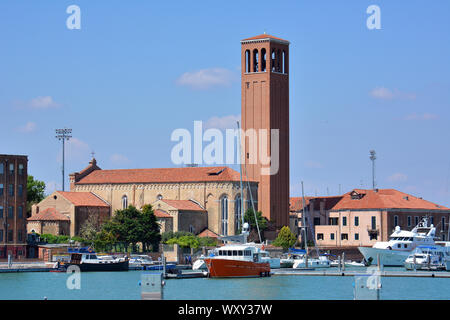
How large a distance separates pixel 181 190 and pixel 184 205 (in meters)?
4.76

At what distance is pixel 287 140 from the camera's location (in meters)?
120

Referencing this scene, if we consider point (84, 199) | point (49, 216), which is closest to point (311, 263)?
point (49, 216)

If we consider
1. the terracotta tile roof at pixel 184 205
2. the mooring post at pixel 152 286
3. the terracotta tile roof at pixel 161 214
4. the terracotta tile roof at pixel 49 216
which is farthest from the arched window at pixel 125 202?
the mooring post at pixel 152 286

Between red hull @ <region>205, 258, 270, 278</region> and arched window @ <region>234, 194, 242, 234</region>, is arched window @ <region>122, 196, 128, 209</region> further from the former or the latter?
red hull @ <region>205, 258, 270, 278</region>

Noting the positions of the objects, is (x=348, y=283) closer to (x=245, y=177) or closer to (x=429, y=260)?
(x=429, y=260)

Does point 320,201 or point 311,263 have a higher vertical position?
point 320,201

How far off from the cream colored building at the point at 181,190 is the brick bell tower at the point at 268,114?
2.75 metres

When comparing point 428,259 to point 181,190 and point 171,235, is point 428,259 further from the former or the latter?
point 181,190

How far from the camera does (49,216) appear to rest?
111m

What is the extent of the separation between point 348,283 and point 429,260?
22565 mm

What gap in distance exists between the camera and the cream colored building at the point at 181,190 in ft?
372

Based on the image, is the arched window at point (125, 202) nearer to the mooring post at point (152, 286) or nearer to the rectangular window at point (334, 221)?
the rectangular window at point (334, 221)
